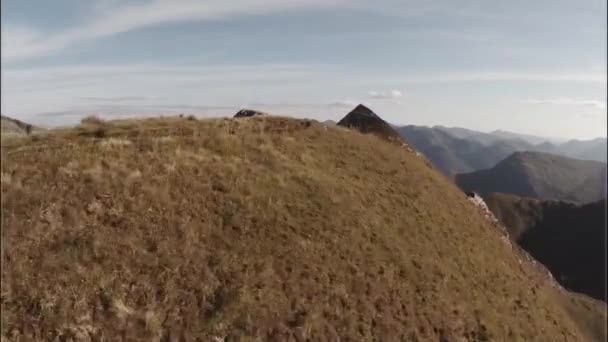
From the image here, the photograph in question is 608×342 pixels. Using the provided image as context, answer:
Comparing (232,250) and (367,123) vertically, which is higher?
(367,123)

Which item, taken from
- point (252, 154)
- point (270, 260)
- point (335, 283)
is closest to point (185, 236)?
point (270, 260)

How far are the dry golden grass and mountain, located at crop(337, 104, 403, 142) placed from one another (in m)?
23.0

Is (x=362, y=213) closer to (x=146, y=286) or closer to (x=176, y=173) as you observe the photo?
(x=176, y=173)

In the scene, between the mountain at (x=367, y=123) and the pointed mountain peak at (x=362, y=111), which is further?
the pointed mountain peak at (x=362, y=111)

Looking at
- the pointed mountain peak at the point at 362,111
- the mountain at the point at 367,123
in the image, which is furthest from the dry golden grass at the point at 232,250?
the pointed mountain peak at the point at 362,111

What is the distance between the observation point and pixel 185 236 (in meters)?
24.2

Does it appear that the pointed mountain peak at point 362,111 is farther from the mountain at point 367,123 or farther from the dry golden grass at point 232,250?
the dry golden grass at point 232,250

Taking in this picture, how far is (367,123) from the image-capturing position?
70062 millimetres

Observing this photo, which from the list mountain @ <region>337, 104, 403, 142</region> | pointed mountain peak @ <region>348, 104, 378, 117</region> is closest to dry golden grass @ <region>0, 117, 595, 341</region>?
mountain @ <region>337, 104, 403, 142</region>

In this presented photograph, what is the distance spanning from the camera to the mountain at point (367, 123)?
63162 millimetres

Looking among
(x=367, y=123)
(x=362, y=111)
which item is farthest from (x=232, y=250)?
(x=362, y=111)

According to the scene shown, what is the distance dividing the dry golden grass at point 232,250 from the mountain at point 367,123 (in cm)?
2303

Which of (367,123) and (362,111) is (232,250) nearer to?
(367,123)

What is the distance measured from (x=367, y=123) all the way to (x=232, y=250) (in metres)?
48.2
